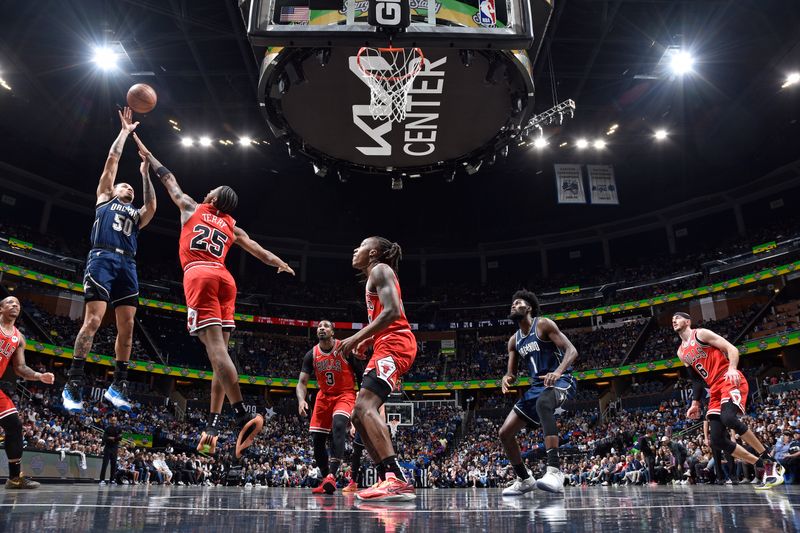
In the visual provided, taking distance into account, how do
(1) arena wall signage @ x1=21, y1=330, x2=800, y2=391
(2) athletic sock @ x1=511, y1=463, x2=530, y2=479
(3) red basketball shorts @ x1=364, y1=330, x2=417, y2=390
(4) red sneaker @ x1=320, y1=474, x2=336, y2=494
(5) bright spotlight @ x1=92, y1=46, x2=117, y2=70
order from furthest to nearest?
(1) arena wall signage @ x1=21, y1=330, x2=800, y2=391 < (5) bright spotlight @ x1=92, y1=46, x2=117, y2=70 < (4) red sneaker @ x1=320, y1=474, x2=336, y2=494 < (2) athletic sock @ x1=511, y1=463, x2=530, y2=479 < (3) red basketball shorts @ x1=364, y1=330, x2=417, y2=390

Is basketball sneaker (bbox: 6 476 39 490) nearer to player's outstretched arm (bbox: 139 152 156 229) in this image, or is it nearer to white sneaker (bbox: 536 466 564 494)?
player's outstretched arm (bbox: 139 152 156 229)

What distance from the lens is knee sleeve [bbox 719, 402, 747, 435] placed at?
20.4 feet

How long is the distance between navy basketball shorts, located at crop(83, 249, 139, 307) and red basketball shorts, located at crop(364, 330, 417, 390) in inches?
101

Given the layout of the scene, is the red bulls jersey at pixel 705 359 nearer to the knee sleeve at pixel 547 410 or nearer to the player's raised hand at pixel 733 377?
the player's raised hand at pixel 733 377

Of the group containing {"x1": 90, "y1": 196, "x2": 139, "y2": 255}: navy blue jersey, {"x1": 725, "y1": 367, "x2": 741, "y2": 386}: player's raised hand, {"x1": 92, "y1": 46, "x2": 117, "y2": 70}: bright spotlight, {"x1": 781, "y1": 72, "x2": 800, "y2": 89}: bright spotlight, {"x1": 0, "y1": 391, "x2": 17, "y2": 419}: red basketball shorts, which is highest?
{"x1": 781, "y1": 72, "x2": 800, "y2": 89}: bright spotlight

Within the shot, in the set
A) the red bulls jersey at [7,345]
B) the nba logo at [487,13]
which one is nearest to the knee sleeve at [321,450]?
the red bulls jersey at [7,345]

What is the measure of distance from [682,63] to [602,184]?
24.1 ft

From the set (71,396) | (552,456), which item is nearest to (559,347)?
(552,456)

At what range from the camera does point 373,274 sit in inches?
167

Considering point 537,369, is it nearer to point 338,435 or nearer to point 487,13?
point 338,435

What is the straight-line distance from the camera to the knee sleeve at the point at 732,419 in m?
6.21

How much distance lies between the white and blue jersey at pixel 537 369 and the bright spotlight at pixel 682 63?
18.2 meters

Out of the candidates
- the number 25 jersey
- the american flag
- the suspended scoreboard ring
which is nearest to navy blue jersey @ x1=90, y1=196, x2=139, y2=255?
the number 25 jersey

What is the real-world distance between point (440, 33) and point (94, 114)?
883 inches
